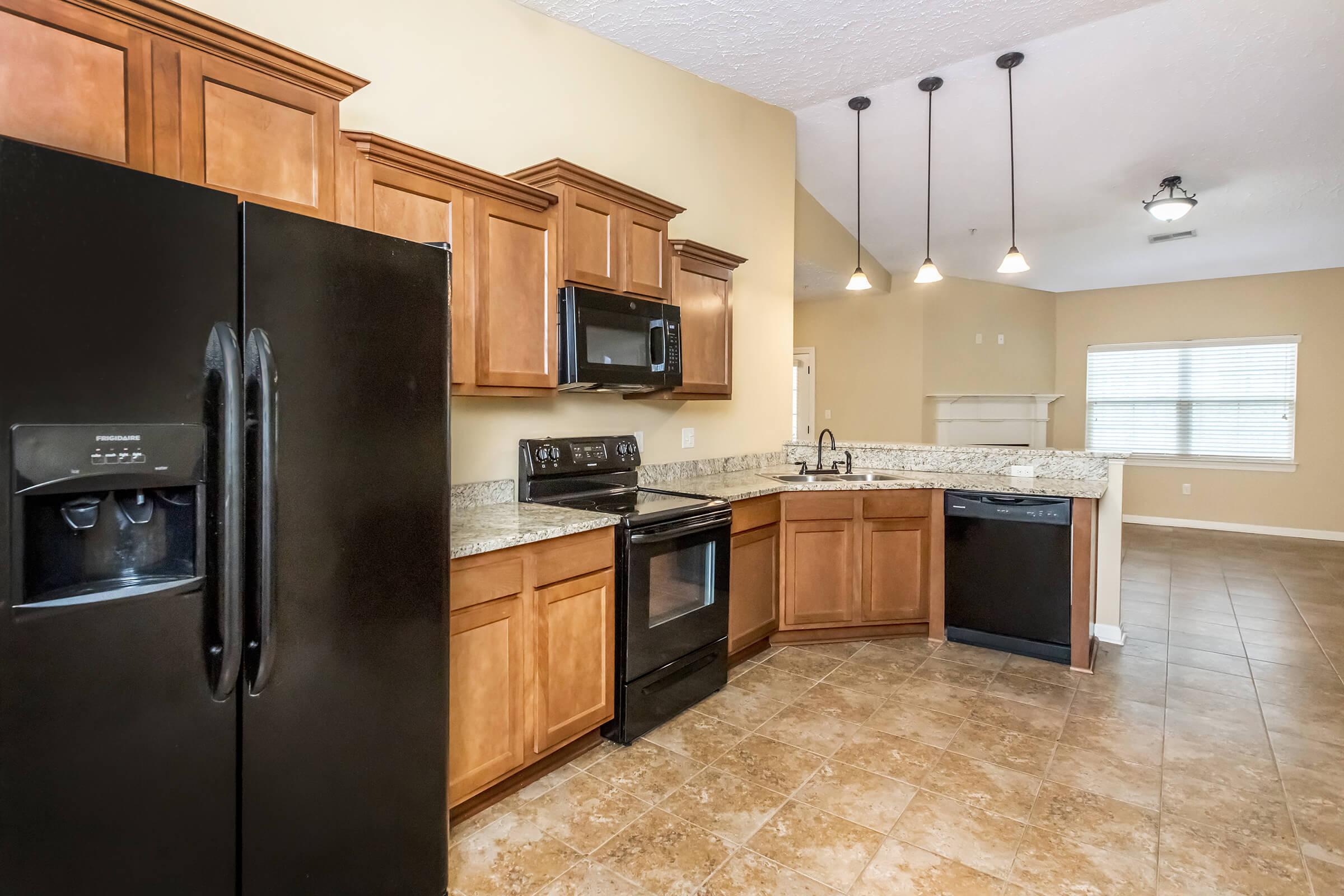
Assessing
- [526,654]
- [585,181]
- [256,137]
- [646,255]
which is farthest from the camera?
[646,255]

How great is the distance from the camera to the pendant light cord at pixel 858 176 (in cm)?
452

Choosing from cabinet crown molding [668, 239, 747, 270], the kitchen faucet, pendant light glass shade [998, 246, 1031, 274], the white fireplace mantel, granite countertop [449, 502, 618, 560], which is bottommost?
granite countertop [449, 502, 618, 560]

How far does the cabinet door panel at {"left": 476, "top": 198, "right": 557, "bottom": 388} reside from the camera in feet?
7.79

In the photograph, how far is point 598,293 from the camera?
274 cm

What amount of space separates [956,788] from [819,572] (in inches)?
56.6

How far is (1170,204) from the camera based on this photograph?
445 centimetres

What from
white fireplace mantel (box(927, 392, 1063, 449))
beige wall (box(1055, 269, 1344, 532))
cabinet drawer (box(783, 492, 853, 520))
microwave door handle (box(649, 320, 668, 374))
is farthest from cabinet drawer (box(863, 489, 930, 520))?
beige wall (box(1055, 269, 1344, 532))

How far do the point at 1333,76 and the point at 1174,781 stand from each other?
143 inches

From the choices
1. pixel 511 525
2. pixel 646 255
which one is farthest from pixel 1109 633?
pixel 511 525

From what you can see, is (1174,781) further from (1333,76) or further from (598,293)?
(1333,76)

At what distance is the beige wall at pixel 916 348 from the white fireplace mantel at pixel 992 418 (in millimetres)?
116

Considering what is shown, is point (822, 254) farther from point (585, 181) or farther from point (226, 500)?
point (226, 500)

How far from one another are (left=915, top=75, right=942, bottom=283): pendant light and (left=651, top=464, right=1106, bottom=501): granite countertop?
1118mm

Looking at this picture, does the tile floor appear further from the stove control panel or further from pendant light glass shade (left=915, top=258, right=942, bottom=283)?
pendant light glass shade (left=915, top=258, right=942, bottom=283)
